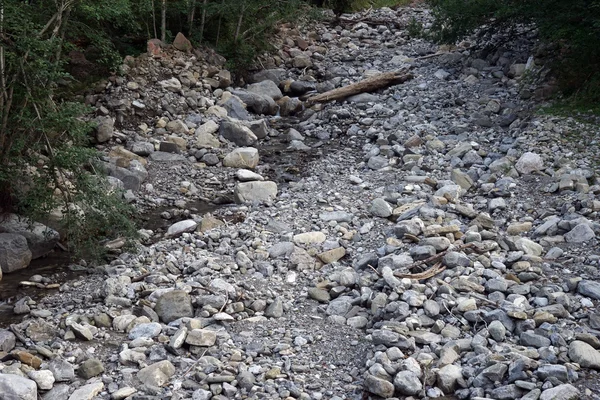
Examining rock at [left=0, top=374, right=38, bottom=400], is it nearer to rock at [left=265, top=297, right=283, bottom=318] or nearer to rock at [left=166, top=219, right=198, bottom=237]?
rock at [left=265, top=297, right=283, bottom=318]

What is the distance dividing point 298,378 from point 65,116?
340 centimetres

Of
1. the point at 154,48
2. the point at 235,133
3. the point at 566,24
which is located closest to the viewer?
the point at 566,24

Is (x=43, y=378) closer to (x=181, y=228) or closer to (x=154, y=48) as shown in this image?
(x=181, y=228)

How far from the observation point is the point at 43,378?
4.57 meters

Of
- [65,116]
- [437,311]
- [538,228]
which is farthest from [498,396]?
[65,116]

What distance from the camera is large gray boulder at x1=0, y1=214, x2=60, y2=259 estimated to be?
22.4 feet

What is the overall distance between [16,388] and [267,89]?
823cm

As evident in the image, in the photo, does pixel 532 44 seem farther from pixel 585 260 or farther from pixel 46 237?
pixel 46 237

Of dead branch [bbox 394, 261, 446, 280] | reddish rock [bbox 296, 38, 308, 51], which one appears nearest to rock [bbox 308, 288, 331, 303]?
dead branch [bbox 394, 261, 446, 280]

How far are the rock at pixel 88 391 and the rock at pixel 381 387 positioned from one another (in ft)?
5.79

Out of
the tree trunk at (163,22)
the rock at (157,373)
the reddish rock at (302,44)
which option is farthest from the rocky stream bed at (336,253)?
the reddish rock at (302,44)

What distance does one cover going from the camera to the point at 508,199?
283 inches

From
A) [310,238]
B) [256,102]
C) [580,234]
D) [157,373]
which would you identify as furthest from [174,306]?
[256,102]

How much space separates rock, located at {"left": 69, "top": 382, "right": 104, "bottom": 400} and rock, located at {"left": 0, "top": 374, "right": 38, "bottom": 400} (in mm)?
247
